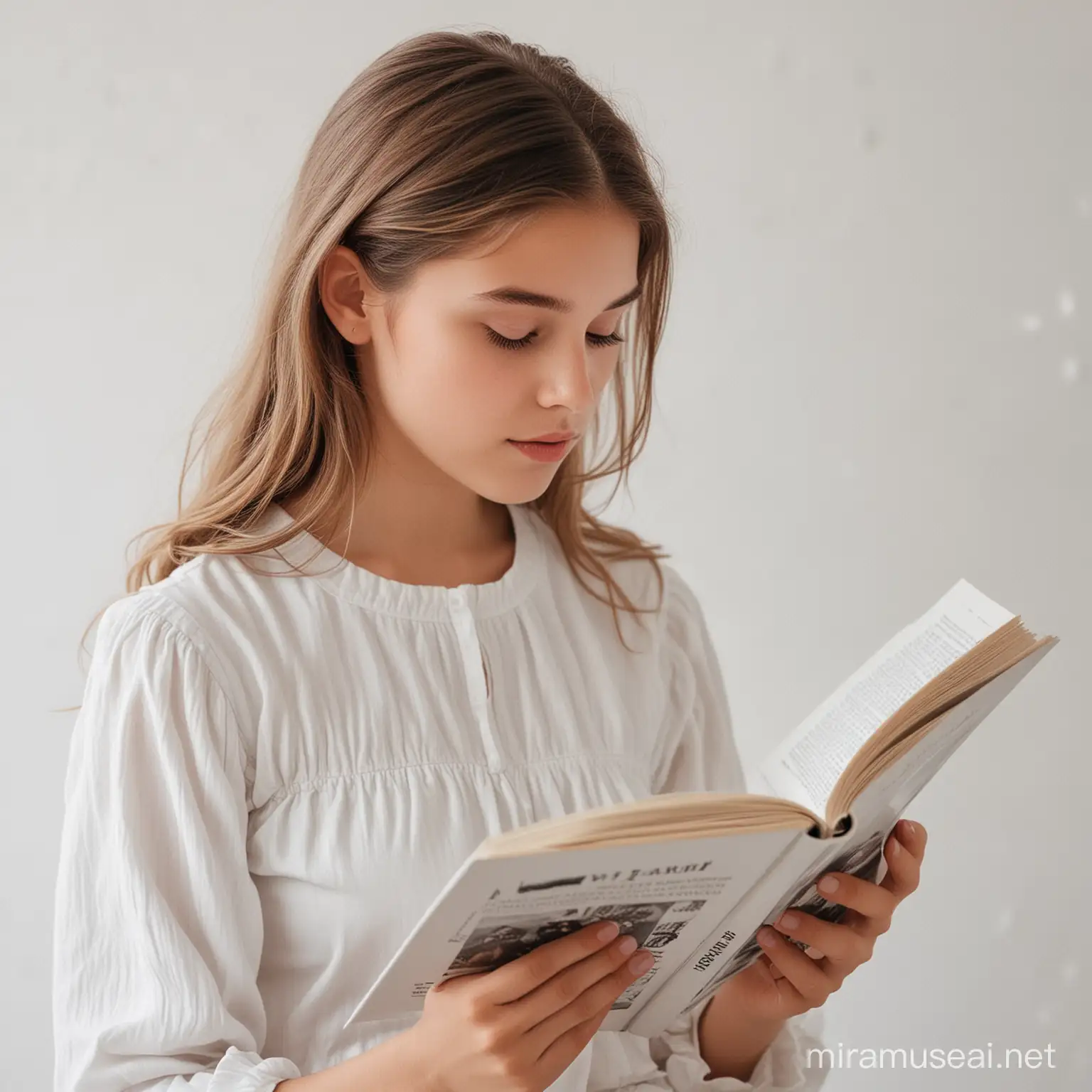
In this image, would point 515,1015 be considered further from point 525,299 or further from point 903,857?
point 525,299

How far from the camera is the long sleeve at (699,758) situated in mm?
1140

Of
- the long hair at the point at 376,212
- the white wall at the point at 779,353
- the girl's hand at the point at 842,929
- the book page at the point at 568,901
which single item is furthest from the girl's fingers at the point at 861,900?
the white wall at the point at 779,353

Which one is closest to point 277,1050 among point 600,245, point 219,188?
point 600,245

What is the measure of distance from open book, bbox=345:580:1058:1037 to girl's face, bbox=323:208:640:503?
31 centimetres

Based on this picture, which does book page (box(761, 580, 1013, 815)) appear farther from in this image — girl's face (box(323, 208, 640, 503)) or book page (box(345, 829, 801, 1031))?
girl's face (box(323, 208, 640, 503))

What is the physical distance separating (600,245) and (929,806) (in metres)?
1.08

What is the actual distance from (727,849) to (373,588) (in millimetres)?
418

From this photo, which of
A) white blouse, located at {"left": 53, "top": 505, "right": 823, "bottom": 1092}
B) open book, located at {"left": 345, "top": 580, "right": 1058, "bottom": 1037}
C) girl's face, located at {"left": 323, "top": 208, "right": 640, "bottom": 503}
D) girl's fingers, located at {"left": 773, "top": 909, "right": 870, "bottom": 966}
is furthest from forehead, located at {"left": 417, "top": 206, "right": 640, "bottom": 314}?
girl's fingers, located at {"left": 773, "top": 909, "right": 870, "bottom": 966}

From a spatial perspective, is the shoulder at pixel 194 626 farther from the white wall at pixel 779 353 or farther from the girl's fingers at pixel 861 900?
the white wall at pixel 779 353

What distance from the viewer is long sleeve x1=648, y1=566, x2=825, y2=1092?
114 centimetres

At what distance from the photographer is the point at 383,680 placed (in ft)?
3.38

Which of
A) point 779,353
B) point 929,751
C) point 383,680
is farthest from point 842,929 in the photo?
point 779,353

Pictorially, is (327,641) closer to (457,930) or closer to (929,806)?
(457,930)

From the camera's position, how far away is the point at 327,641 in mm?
1023
